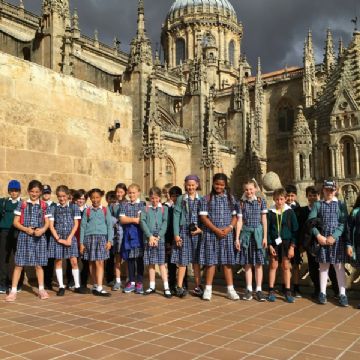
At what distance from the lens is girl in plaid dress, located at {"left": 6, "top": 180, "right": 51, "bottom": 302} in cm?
584

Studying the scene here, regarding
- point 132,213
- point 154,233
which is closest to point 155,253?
point 154,233

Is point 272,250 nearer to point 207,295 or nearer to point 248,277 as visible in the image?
point 248,277

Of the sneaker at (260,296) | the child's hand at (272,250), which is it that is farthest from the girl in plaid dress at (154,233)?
the child's hand at (272,250)

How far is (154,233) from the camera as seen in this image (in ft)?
20.8

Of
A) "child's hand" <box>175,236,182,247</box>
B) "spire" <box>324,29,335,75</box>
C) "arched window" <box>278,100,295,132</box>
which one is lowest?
"child's hand" <box>175,236,182,247</box>

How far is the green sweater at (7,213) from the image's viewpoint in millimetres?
6168

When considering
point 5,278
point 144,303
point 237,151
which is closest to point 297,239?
point 144,303

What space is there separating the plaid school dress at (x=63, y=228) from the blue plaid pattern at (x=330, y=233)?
11.4ft

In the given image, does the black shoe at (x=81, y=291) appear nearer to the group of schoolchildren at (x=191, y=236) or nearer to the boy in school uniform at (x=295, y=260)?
the group of schoolchildren at (x=191, y=236)

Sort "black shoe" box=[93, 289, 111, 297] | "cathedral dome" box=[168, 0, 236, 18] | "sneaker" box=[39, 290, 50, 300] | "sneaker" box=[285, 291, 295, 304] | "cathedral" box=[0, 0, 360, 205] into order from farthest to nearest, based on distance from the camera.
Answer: "cathedral dome" box=[168, 0, 236, 18]
"cathedral" box=[0, 0, 360, 205]
"black shoe" box=[93, 289, 111, 297]
"sneaker" box=[39, 290, 50, 300]
"sneaker" box=[285, 291, 295, 304]

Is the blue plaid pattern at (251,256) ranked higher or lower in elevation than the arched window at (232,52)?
lower

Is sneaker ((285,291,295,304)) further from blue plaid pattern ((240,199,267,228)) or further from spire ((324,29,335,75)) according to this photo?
spire ((324,29,335,75))

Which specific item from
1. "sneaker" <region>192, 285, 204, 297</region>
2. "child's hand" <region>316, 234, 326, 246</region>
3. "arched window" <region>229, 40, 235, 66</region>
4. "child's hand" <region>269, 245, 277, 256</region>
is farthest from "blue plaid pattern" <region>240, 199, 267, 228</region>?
"arched window" <region>229, 40, 235, 66</region>

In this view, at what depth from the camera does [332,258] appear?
5711mm
